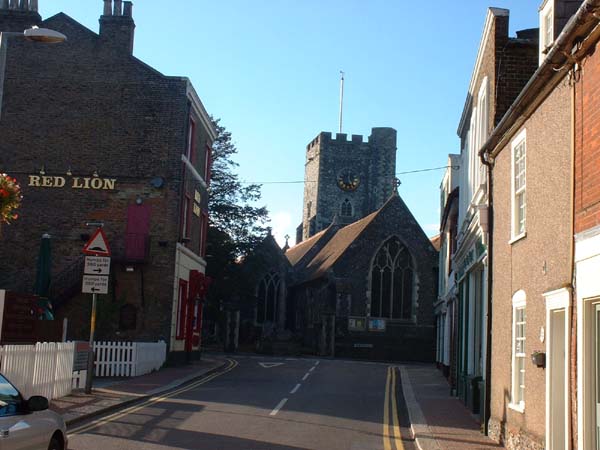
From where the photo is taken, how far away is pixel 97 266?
19016 mm

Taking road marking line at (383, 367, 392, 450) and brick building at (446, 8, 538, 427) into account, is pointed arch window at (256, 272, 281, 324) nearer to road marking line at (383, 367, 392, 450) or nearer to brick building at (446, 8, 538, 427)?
road marking line at (383, 367, 392, 450)

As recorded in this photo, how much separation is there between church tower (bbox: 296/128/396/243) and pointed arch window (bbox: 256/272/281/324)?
778 inches

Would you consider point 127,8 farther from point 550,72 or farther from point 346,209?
point 346,209

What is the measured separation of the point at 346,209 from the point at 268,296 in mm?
21806

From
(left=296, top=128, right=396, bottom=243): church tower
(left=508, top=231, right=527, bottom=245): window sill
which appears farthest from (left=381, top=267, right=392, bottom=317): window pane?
(left=508, top=231, right=527, bottom=245): window sill

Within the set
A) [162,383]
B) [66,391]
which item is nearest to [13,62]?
[162,383]

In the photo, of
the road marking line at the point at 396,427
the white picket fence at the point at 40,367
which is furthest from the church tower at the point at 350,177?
the white picket fence at the point at 40,367

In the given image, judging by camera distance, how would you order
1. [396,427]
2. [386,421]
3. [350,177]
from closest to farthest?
[396,427] < [386,421] < [350,177]

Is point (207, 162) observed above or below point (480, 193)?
above

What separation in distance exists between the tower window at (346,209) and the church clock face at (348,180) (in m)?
1.30

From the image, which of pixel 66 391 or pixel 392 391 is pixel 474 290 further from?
pixel 66 391

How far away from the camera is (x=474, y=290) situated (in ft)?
65.3

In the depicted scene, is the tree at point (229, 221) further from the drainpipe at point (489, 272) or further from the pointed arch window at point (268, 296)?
the drainpipe at point (489, 272)

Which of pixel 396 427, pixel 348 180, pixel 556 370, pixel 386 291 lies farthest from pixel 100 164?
pixel 348 180
